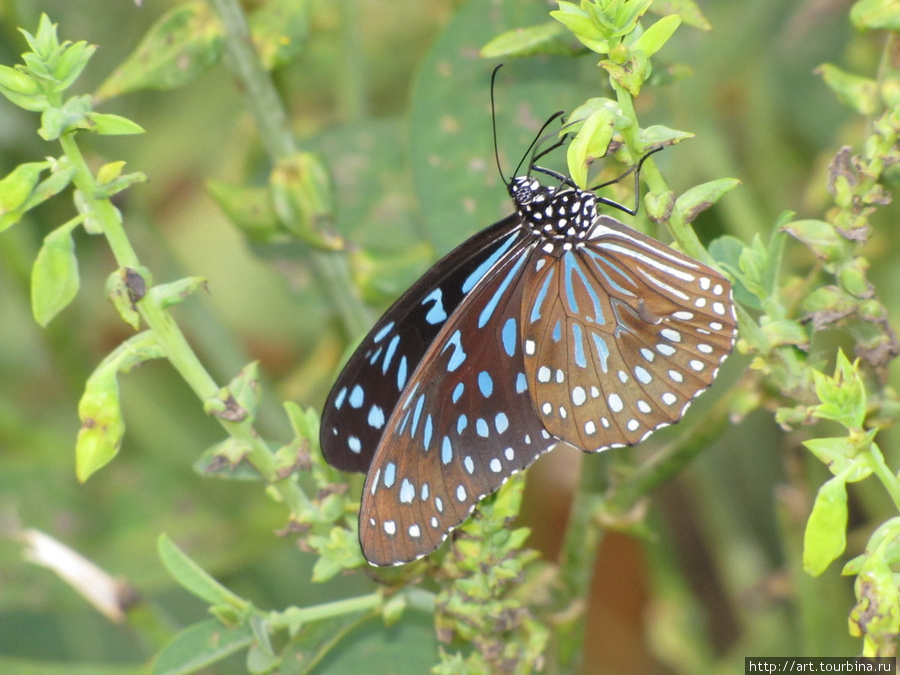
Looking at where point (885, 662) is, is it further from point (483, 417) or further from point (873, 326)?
point (483, 417)

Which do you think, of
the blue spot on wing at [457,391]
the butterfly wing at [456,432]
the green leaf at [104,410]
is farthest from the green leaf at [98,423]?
the blue spot on wing at [457,391]

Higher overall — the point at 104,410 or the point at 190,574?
the point at 104,410

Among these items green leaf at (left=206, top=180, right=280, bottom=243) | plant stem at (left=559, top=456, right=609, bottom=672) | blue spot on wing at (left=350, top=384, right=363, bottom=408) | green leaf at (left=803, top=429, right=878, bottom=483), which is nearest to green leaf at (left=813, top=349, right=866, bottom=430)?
green leaf at (left=803, top=429, right=878, bottom=483)

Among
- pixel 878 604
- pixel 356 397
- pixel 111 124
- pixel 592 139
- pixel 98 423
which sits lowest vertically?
pixel 878 604

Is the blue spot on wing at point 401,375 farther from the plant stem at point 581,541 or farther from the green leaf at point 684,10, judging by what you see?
the green leaf at point 684,10

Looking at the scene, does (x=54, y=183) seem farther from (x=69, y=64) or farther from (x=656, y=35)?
(x=656, y=35)

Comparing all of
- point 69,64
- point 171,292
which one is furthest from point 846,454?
point 69,64

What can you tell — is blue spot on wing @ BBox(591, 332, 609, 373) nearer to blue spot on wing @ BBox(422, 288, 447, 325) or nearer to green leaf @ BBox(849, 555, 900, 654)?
blue spot on wing @ BBox(422, 288, 447, 325)
